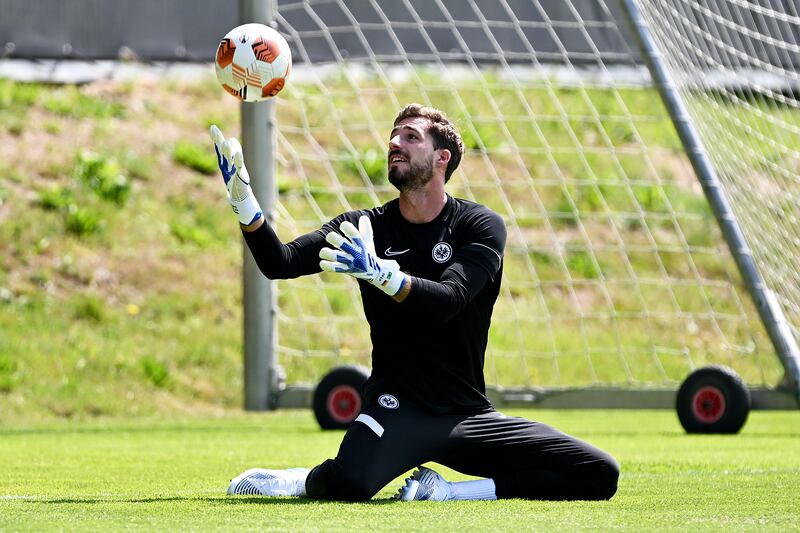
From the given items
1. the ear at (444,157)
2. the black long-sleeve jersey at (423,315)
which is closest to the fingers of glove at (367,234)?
the black long-sleeve jersey at (423,315)

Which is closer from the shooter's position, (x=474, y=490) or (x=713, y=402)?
(x=474, y=490)

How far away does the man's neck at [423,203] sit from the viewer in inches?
226

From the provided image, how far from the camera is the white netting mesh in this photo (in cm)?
1282

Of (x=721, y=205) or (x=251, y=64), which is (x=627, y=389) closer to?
(x=721, y=205)

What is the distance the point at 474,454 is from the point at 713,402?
4346 mm

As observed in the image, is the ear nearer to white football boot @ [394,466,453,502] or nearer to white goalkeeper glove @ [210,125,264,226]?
white goalkeeper glove @ [210,125,264,226]

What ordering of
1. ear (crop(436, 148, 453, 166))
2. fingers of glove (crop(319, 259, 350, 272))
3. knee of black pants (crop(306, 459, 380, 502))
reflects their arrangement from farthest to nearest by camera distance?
1. ear (crop(436, 148, 453, 166))
2. knee of black pants (crop(306, 459, 380, 502))
3. fingers of glove (crop(319, 259, 350, 272))

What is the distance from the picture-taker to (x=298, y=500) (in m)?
5.29

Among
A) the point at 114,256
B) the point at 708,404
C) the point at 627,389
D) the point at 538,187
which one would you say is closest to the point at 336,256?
the point at 708,404

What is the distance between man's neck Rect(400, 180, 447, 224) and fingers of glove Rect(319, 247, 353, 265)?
835 mm

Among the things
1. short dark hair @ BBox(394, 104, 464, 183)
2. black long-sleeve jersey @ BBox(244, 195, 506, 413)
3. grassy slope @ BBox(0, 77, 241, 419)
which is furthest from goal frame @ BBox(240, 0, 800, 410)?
black long-sleeve jersey @ BBox(244, 195, 506, 413)

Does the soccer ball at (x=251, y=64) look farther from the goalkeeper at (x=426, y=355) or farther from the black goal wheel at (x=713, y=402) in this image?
the black goal wheel at (x=713, y=402)

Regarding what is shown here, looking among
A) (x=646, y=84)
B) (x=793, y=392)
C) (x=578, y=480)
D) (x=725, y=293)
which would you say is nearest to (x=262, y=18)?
(x=646, y=84)

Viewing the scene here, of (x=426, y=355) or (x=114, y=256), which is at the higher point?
(x=114, y=256)
